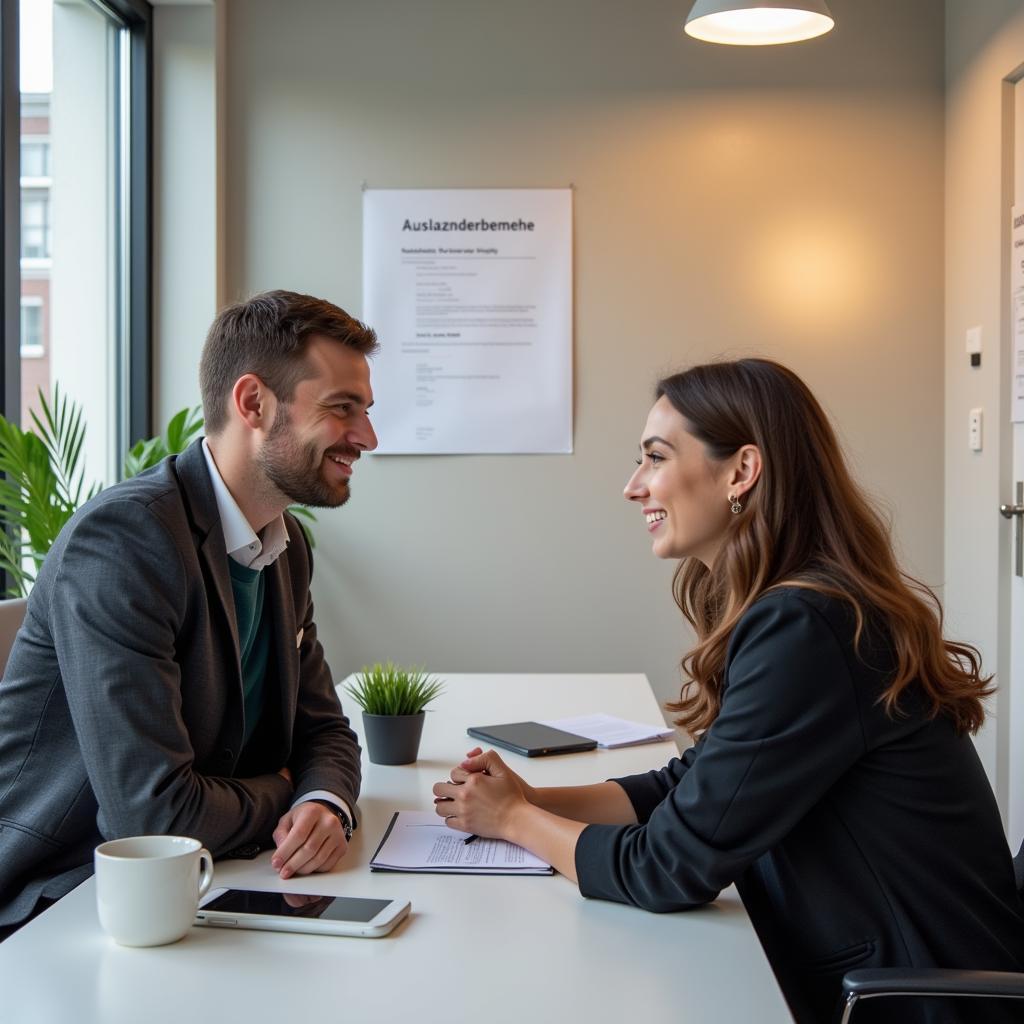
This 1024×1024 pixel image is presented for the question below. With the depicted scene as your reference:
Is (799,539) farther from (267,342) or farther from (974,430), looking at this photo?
(974,430)

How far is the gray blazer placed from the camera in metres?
1.42

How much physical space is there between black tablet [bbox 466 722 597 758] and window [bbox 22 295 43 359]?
185 cm

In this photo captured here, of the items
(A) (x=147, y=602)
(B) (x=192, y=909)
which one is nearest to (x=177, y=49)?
(A) (x=147, y=602)

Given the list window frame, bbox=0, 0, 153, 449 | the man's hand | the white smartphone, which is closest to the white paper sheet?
window frame, bbox=0, 0, 153, 449

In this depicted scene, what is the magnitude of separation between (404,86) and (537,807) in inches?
121

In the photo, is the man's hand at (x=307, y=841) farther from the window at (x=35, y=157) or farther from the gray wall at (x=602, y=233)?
the gray wall at (x=602, y=233)

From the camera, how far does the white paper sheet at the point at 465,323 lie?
4.04 meters

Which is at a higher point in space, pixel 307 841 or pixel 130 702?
pixel 130 702

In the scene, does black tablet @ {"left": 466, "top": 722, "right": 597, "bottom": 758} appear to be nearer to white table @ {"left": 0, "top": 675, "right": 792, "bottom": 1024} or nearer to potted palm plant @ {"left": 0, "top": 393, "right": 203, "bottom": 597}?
white table @ {"left": 0, "top": 675, "right": 792, "bottom": 1024}

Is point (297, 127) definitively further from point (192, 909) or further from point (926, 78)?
point (192, 909)

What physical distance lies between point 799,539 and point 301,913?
0.76 metres

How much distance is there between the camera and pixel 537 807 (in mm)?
1556

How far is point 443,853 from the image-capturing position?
1.47 m

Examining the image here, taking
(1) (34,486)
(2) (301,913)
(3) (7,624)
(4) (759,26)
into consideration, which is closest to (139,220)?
(1) (34,486)
